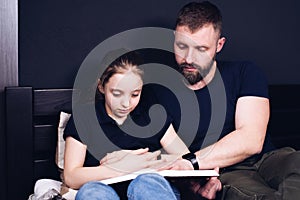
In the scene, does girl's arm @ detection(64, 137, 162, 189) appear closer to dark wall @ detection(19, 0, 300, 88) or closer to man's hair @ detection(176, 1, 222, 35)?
dark wall @ detection(19, 0, 300, 88)

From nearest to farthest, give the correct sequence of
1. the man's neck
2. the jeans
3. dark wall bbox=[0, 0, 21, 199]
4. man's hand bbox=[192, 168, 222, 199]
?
the jeans → man's hand bbox=[192, 168, 222, 199] → dark wall bbox=[0, 0, 21, 199] → the man's neck

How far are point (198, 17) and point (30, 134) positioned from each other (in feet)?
2.70

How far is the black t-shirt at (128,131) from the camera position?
1.76 meters

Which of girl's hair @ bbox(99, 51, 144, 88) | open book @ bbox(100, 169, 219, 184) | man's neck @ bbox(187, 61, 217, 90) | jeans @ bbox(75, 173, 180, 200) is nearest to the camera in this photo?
jeans @ bbox(75, 173, 180, 200)

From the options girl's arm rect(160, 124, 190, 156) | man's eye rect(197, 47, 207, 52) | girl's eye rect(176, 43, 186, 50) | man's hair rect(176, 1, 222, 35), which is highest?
man's hair rect(176, 1, 222, 35)

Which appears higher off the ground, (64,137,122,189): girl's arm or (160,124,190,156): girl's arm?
(160,124,190,156): girl's arm

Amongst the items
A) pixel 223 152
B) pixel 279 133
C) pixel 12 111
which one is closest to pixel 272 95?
pixel 279 133

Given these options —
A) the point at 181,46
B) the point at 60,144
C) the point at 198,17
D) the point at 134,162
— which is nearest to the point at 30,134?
the point at 60,144

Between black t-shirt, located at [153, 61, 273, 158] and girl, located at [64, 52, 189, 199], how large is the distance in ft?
0.29

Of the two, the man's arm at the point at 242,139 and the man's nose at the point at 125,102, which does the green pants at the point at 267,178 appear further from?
the man's nose at the point at 125,102

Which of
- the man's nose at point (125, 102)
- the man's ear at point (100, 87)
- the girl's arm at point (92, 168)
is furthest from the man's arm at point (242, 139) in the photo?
the man's ear at point (100, 87)

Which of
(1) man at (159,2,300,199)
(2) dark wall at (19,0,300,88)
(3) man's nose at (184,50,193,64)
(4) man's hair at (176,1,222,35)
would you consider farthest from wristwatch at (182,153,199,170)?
(2) dark wall at (19,0,300,88)

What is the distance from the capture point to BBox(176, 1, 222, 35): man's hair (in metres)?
1.89

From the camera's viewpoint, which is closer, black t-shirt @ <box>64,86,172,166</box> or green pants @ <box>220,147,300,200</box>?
green pants @ <box>220,147,300,200</box>
